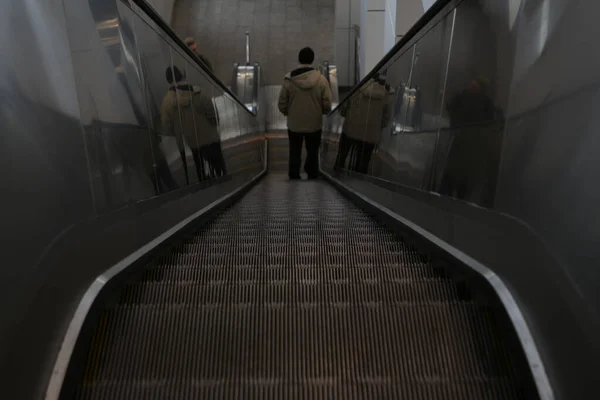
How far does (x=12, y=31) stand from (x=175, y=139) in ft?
7.40

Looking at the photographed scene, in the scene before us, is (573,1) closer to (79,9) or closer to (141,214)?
(79,9)

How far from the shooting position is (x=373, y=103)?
17.9 feet

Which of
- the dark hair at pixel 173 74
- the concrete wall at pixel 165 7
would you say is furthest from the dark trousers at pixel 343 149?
the concrete wall at pixel 165 7

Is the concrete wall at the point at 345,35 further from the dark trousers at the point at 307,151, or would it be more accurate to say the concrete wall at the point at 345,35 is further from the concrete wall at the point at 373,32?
the dark trousers at the point at 307,151

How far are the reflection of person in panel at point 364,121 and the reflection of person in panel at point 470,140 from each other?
213 cm

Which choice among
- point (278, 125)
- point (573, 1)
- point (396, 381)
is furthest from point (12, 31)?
point (278, 125)

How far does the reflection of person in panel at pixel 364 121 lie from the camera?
5094 millimetres

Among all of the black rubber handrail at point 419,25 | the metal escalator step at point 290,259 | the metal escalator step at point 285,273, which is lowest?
the metal escalator step at point 290,259

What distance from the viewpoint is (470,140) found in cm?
242

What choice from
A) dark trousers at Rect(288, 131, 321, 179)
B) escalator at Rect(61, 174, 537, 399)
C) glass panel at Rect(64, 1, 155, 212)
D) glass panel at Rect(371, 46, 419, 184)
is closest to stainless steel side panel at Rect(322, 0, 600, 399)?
escalator at Rect(61, 174, 537, 399)

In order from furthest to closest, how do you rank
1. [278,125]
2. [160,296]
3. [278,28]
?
[278,28]
[278,125]
[160,296]

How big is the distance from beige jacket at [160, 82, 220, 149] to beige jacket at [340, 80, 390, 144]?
164 centimetres

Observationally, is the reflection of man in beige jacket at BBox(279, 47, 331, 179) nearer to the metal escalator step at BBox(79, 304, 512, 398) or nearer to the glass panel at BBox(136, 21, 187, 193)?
the glass panel at BBox(136, 21, 187, 193)

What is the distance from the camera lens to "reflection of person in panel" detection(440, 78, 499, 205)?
2.16m
